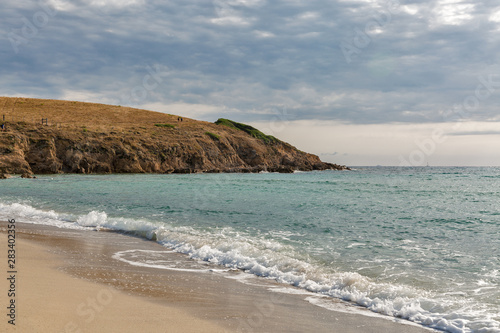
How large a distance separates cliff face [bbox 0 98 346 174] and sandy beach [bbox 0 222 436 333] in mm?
59577

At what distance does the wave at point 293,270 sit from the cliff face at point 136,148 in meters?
52.4

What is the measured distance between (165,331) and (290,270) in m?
4.54

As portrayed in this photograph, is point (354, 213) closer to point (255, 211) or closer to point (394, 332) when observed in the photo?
point (255, 211)

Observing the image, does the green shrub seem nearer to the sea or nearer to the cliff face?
the cliff face

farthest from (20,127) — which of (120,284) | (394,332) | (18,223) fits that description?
(394,332)

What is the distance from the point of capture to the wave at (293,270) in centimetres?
639

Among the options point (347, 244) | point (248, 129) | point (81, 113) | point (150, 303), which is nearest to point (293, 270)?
point (347, 244)

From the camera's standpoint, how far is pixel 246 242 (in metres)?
12.1

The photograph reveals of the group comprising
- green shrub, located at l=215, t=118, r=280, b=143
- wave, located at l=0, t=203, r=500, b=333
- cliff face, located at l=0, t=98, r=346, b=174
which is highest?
green shrub, located at l=215, t=118, r=280, b=143

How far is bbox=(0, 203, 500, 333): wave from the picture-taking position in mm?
6394

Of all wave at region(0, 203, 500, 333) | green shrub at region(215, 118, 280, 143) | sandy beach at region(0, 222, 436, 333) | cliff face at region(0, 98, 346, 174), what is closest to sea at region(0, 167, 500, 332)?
wave at region(0, 203, 500, 333)

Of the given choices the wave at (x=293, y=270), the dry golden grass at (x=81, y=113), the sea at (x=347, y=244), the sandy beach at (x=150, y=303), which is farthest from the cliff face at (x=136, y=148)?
the sandy beach at (x=150, y=303)

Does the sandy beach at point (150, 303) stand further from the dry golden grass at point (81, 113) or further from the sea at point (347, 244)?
the dry golden grass at point (81, 113)

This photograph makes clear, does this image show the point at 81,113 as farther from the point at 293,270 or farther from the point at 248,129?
the point at 293,270
